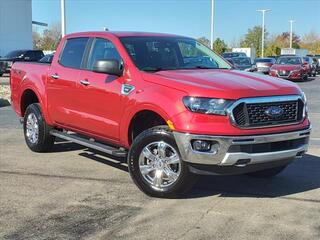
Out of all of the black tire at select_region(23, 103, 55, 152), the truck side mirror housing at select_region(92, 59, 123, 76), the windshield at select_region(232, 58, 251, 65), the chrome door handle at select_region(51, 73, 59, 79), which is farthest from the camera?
the windshield at select_region(232, 58, 251, 65)

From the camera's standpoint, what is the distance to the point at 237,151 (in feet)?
17.4

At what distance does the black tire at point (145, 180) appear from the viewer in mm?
5633

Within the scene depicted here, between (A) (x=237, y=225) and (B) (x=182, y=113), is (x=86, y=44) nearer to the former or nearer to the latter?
(B) (x=182, y=113)

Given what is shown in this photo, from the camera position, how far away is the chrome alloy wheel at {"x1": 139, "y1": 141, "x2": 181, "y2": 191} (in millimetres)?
5727

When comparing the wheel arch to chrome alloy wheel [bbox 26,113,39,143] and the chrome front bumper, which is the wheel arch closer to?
the chrome front bumper

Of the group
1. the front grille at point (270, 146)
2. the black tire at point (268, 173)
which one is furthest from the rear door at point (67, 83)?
the front grille at point (270, 146)

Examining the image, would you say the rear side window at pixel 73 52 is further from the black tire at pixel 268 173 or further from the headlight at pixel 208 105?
the black tire at pixel 268 173

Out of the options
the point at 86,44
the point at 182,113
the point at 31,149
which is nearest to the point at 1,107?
the point at 31,149

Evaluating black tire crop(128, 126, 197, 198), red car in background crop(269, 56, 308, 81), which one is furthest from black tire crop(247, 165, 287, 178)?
red car in background crop(269, 56, 308, 81)

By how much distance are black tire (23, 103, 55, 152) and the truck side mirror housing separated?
7.18ft

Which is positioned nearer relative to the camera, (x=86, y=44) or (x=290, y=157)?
(x=290, y=157)

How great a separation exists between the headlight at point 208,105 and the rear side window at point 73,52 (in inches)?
95.3

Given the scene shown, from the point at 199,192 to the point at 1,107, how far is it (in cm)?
1069

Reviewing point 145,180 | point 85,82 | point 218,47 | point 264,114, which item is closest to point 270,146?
point 264,114
